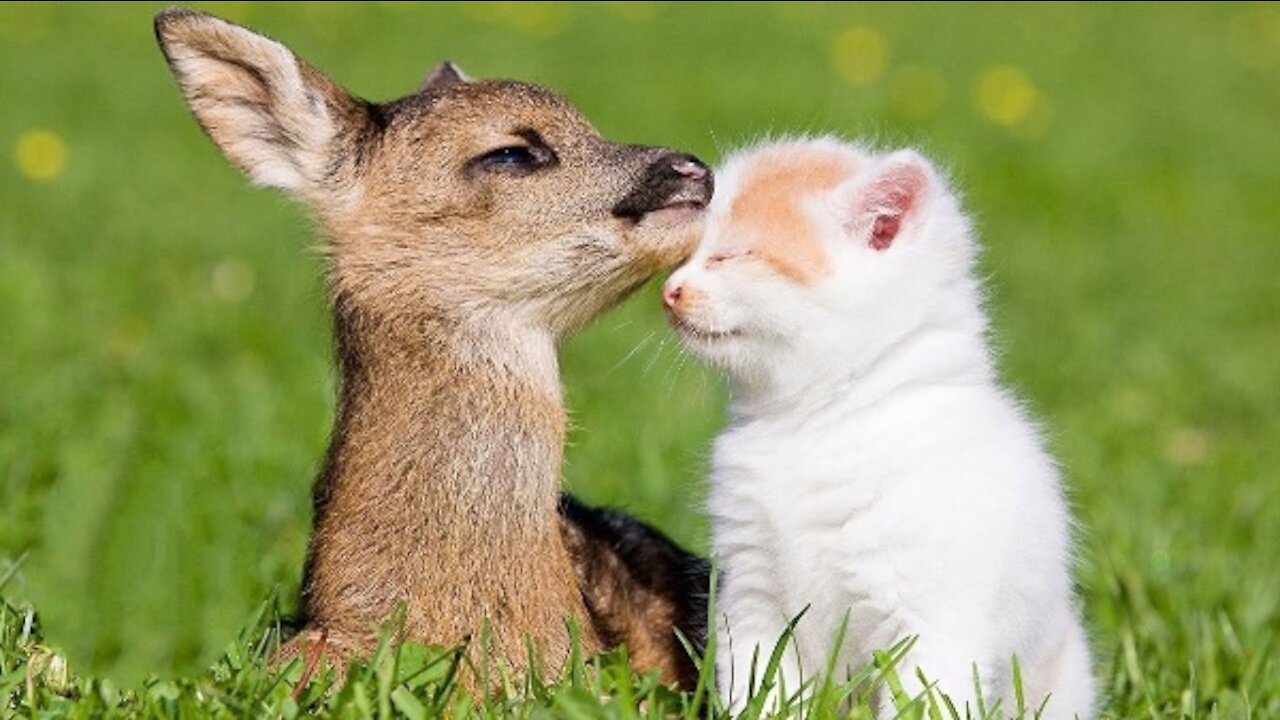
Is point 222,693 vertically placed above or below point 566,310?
below

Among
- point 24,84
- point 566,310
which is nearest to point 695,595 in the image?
point 566,310

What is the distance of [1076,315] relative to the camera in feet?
35.9

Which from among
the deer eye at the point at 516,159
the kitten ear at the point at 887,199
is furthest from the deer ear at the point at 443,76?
the kitten ear at the point at 887,199

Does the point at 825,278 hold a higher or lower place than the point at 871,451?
higher

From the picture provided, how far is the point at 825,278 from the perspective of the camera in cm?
457

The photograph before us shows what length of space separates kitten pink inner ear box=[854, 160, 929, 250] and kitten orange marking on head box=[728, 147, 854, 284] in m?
0.11

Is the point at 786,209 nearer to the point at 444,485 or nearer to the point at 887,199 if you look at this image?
the point at 887,199

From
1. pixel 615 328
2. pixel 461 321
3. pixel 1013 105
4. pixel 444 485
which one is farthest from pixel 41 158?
pixel 444 485

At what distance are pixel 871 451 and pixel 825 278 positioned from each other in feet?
1.29

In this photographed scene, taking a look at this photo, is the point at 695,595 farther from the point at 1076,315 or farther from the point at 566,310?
the point at 1076,315

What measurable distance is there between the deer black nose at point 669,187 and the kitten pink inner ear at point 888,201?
40cm

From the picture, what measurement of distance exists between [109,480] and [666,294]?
9.69ft

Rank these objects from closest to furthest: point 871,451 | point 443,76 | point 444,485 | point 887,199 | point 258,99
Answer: point 871,451 → point 887,199 → point 444,485 → point 258,99 → point 443,76

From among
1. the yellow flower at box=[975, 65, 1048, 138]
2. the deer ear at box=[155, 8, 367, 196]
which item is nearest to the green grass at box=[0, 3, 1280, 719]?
the yellow flower at box=[975, 65, 1048, 138]
